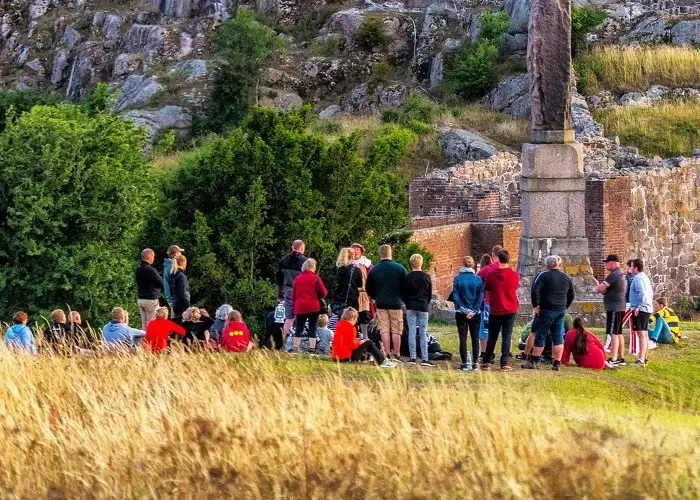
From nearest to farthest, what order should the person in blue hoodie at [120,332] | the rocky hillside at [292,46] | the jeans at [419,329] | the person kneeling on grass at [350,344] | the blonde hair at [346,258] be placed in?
the person kneeling on grass at [350,344] → the person in blue hoodie at [120,332] → the jeans at [419,329] → the blonde hair at [346,258] → the rocky hillside at [292,46]

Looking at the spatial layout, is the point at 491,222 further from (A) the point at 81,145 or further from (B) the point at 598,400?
(B) the point at 598,400

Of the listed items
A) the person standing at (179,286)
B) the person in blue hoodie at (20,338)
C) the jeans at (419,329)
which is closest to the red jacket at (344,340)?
the jeans at (419,329)

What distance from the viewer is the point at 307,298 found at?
767 inches

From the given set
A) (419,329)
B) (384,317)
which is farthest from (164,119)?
(419,329)

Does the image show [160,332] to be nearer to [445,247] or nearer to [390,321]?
[390,321]

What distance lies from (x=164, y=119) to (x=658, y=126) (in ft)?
59.4

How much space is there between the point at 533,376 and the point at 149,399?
6.19 metres

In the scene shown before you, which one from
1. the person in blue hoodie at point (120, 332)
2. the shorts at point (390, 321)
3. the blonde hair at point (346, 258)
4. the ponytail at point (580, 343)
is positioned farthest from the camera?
the blonde hair at point (346, 258)

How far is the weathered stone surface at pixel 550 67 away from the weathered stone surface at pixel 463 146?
16386 millimetres

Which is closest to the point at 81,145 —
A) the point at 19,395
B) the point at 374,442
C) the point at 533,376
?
the point at 533,376

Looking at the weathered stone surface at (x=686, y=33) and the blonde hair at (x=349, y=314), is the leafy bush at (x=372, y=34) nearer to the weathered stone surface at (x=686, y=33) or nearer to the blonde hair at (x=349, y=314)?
the weathered stone surface at (x=686, y=33)

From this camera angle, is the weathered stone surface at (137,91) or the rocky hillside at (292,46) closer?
the rocky hillside at (292,46)

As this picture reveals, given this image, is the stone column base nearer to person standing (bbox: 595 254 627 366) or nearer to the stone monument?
the stone monument

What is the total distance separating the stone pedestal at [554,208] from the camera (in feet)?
74.2
